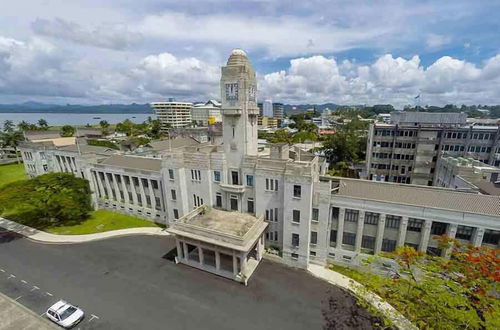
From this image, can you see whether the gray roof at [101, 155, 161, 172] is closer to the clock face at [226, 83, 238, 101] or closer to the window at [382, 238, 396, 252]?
the clock face at [226, 83, 238, 101]

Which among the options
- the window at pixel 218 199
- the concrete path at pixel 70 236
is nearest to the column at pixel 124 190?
the concrete path at pixel 70 236

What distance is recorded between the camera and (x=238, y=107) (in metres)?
42.4

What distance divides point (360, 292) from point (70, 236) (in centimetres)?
5694

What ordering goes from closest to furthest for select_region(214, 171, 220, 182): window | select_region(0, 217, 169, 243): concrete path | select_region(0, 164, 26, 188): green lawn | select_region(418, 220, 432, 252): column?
1. select_region(418, 220, 432, 252): column
2. select_region(214, 171, 220, 182): window
3. select_region(0, 217, 169, 243): concrete path
4. select_region(0, 164, 26, 188): green lawn

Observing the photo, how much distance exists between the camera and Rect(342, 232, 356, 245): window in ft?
132

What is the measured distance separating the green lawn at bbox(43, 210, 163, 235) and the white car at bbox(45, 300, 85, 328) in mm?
24151

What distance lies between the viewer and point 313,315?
31547 mm

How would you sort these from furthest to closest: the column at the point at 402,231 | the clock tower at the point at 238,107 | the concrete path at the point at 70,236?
the concrete path at the point at 70,236
the clock tower at the point at 238,107
the column at the point at 402,231

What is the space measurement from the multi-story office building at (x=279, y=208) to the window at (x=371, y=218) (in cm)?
15

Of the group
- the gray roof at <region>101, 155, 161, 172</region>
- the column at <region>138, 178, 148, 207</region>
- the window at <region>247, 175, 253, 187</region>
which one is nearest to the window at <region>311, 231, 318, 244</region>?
the window at <region>247, 175, 253, 187</region>

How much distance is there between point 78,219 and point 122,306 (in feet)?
119

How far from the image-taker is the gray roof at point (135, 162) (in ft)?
194

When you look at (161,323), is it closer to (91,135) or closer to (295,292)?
(295,292)

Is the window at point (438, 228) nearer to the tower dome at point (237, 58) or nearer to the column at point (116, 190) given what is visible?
the tower dome at point (237, 58)
